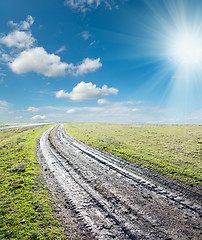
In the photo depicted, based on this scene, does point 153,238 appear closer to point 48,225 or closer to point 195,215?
point 195,215

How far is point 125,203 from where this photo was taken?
5.63m

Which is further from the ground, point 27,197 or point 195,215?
point 27,197

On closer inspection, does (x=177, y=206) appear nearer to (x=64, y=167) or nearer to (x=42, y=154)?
(x=64, y=167)

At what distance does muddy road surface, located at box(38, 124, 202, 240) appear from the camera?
432cm

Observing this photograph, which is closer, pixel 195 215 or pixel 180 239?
pixel 180 239

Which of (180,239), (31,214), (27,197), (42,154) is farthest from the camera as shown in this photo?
(42,154)

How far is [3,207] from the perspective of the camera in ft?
17.7

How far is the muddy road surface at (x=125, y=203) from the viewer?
14.2 feet

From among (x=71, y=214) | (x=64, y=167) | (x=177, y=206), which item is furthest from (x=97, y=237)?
(x=64, y=167)

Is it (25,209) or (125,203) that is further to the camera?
(125,203)

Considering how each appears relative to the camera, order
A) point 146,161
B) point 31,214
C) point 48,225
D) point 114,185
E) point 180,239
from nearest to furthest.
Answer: point 180,239 → point 48,225 → point 31,214 → point 114,185 → point 146,161

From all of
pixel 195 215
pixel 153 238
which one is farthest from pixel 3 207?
pixel 195 215

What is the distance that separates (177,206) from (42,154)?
38.5ft

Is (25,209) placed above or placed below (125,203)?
above
